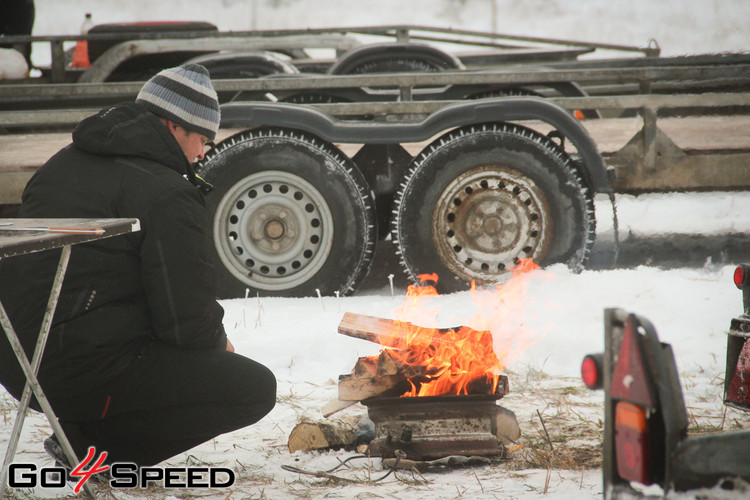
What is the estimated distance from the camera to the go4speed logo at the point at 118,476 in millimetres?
2855

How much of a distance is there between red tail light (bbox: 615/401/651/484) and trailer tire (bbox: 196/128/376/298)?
385 centimetres

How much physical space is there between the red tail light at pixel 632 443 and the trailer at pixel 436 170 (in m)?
3.76

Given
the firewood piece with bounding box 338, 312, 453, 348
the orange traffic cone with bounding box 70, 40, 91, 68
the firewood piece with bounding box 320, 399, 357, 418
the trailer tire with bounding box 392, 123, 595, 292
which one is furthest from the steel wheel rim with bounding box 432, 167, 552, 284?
the orange traffic cone with bounding box 70, 40, 91, 68

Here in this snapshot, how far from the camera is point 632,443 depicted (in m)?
1.73

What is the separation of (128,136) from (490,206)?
3.24 metres

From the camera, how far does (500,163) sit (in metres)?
5.40

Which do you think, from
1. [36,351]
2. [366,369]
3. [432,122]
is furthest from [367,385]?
[432,122]

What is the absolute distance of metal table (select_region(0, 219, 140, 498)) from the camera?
2186 mm

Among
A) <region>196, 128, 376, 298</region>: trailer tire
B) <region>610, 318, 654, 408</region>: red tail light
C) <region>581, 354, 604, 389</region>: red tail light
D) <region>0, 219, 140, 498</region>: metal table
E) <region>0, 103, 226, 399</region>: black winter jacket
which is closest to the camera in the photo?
<region>610, 318, 654, 408</region>: red tail light

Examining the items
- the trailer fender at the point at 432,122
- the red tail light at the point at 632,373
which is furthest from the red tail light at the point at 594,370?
the trailer fender at the point at 432,122

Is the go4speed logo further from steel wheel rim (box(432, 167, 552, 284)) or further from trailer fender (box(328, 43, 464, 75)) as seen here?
trailer fender (box(328, 43, 464, 75))

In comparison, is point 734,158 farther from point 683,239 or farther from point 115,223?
point 115,223

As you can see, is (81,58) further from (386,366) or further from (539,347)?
(386,366)

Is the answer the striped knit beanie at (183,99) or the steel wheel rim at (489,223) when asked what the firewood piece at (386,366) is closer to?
the striped knit beanie at (183,99)
